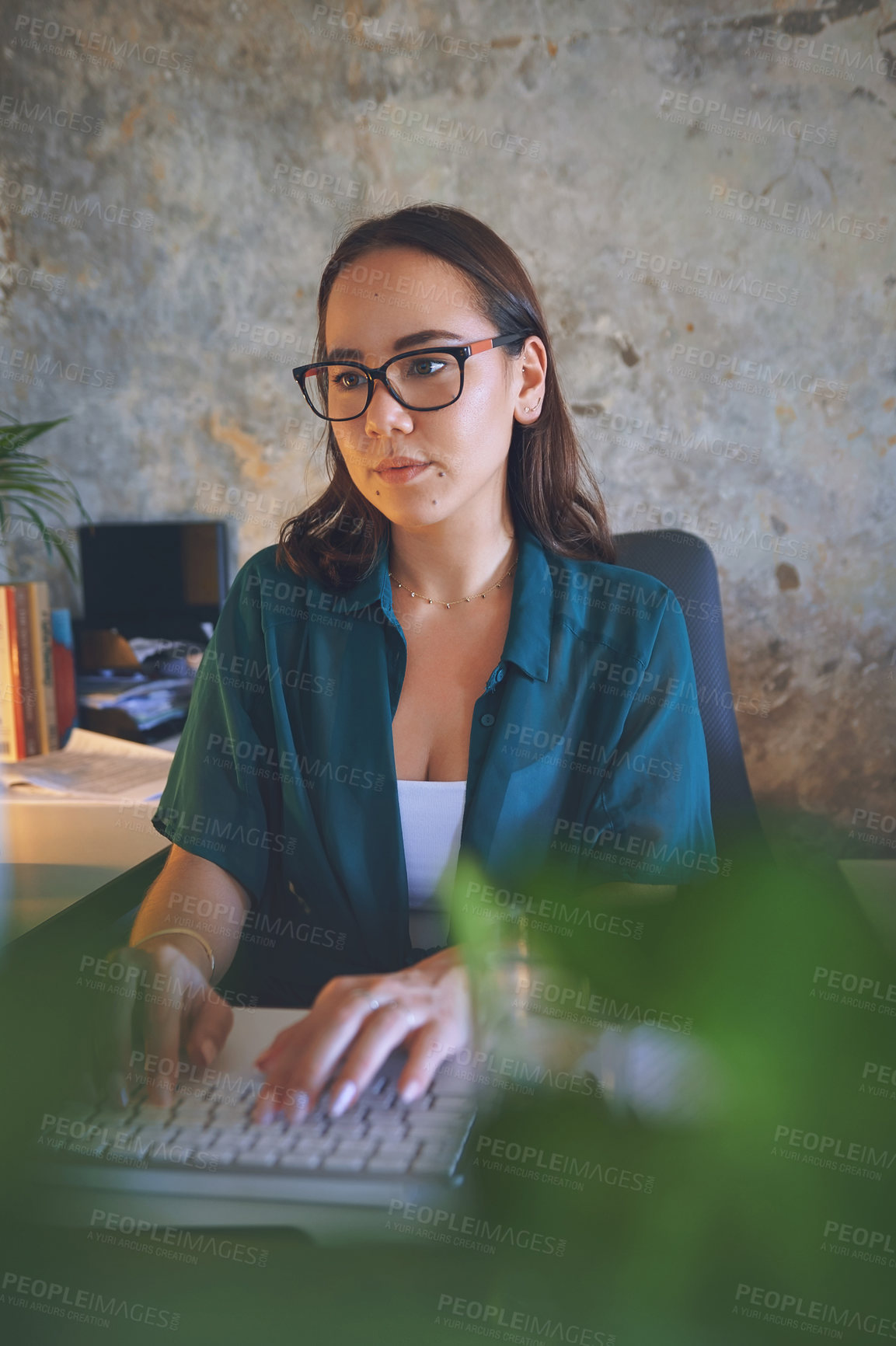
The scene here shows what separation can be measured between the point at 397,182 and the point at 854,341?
4.26ft

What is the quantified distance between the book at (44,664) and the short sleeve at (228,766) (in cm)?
107

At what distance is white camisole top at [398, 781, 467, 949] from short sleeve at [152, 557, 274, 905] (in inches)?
7.8

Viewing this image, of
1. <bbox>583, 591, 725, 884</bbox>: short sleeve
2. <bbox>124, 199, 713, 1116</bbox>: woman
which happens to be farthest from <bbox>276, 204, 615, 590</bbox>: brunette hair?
<bbox>583, 591, 725, 884</bbox>: short sleeve

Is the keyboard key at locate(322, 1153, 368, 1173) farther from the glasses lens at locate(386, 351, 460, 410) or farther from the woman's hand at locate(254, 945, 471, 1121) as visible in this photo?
the glasses lens at locate(386, 351, 460, 410)

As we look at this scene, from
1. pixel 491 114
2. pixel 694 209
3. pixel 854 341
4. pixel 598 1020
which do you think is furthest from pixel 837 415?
pixel 598 1020

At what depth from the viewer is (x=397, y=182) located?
8.21 ft

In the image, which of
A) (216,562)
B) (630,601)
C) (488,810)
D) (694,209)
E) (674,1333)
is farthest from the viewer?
(216,562)

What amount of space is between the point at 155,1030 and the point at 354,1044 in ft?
0.29

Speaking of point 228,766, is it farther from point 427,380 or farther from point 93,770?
point 93,770

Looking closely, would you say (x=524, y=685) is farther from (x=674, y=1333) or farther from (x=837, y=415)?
(x=837, y=415)

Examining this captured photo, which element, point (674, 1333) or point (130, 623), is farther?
point (130, 623)

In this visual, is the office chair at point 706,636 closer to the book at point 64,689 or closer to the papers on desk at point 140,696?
the papers on desk at point 140,696

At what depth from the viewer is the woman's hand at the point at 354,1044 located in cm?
37

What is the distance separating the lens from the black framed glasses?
116cm
